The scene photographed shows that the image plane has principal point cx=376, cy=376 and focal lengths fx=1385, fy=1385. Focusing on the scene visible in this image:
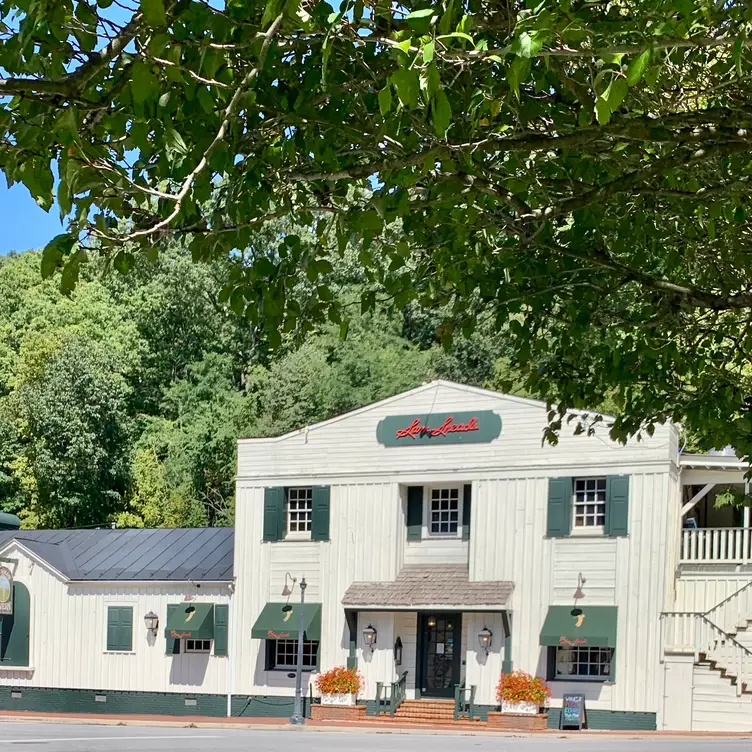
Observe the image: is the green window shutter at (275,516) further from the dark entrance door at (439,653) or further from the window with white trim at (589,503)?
the window with white trim at (589,503)

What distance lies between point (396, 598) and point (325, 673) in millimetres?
2547

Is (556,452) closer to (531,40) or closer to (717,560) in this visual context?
(717,560)

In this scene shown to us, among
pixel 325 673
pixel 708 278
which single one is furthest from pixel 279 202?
pixel 325 673

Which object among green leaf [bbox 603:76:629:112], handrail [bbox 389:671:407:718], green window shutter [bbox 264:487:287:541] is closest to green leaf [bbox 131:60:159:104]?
green leaf [bbox 603:76:629:112]

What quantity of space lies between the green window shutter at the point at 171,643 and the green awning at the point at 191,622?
0.05 m

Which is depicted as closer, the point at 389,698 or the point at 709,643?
the point at 709,643

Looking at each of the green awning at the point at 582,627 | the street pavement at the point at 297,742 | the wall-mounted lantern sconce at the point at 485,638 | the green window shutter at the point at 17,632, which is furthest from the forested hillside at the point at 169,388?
the street pavement at the point at 297,742

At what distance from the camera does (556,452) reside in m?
30.3

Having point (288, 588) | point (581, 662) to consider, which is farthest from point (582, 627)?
point (288, 588)

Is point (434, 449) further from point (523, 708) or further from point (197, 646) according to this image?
point (197, 646)

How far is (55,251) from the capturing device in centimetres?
666

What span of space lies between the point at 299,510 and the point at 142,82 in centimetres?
2777

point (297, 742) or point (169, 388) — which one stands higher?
point (169, 388)

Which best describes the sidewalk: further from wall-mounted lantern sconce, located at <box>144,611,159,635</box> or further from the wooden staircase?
wall-mounted lantern sconce, located at <box>144,611,159,635</box>
